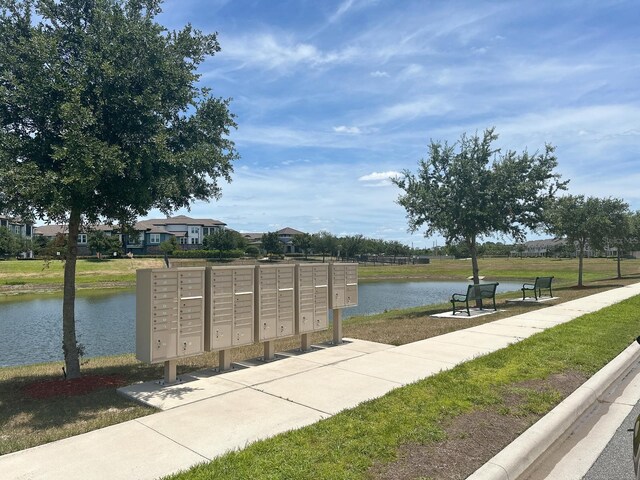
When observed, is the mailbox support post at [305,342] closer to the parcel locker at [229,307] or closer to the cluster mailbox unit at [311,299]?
the cluster mailbox unit at [311,299]

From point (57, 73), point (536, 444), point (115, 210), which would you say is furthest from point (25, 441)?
point (536, 444)

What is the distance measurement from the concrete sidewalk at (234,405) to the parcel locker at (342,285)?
83 centimetres

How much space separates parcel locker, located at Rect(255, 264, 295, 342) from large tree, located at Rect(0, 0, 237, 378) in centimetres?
196

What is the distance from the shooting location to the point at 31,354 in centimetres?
1448

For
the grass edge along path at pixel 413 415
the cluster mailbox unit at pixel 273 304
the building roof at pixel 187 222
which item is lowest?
the grass edge along path at pixel 413 415

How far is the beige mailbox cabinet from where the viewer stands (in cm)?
614

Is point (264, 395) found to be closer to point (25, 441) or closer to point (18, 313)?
point (25, 441)

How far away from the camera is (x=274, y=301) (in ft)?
25.8

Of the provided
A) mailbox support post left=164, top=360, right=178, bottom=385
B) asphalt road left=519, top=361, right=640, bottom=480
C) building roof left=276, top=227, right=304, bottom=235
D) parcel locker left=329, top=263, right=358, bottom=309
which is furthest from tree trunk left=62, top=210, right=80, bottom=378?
building roof left=276, top=227, right=304, bottom=235

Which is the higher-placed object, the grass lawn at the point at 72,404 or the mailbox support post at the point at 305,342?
the mailbox support post at the point at 305,342

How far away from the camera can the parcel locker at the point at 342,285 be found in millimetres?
9179

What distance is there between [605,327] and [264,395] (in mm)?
8634

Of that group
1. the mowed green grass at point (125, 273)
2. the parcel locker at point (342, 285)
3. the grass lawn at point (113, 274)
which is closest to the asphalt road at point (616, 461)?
the parcel locker at point (342, 285)

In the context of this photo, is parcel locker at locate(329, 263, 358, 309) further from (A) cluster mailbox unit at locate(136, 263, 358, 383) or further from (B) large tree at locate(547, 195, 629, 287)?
(B) large tree at locate(547, 195, 629, 287)
